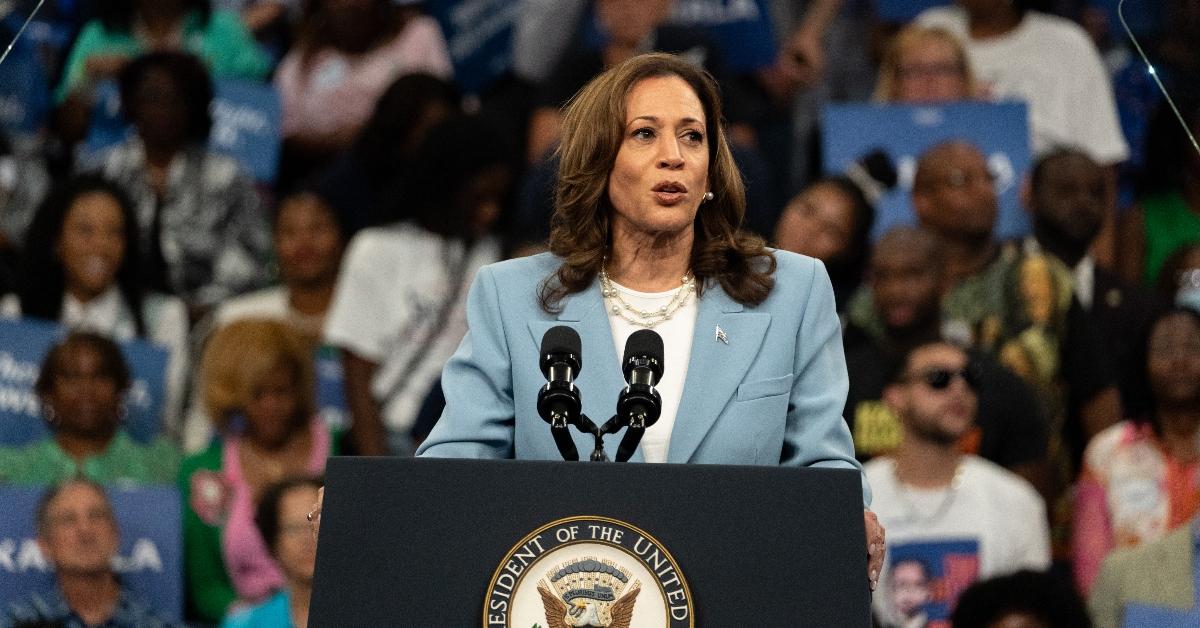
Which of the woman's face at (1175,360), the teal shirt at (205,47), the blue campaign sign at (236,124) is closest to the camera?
the woman's face at (1175,360)

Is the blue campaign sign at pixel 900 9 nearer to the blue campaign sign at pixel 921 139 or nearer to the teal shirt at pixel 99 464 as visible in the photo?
the blue campaign sign at pixel 921 139

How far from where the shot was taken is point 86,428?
6020mm

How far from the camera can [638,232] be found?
2.95 metres

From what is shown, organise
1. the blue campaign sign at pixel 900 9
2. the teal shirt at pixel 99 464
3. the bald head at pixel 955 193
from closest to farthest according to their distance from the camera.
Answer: the teal shirt at pixel 99 464, the bald head at pixel 955 193, the blue campaign sign at pixel 900 9

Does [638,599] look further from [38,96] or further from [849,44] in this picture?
[849,44]

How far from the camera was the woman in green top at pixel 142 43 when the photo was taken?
7391 millimetres

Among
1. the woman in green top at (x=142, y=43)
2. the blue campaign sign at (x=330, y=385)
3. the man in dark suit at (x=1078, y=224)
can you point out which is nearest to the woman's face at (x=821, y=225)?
the man in dark suit at (x=1078, y=224)

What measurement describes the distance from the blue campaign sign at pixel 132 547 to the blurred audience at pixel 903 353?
2.15 meters

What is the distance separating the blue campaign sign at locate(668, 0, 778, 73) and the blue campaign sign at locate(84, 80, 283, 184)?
1.71m

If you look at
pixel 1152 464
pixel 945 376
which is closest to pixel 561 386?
pixel 945 376

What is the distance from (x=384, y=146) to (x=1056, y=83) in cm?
259

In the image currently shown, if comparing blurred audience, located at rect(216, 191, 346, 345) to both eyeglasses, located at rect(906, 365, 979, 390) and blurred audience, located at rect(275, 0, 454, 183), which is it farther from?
eyeglasses, located at rect(906, 365, 979, 390)

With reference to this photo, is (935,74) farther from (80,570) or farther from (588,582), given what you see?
(588,582)

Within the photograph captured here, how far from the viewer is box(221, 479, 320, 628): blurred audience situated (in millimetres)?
5297
